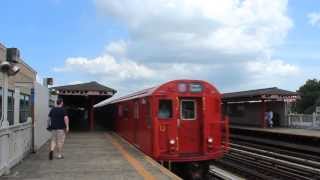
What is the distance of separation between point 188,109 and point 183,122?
0.47 metres

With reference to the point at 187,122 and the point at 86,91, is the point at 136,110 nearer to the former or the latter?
the point at 187,122

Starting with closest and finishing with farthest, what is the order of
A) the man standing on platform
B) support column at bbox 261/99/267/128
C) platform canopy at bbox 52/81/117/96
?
the man standing on platform
platform canopy at bbox 52/81/117/96
support column at bbox 261/99/267/128

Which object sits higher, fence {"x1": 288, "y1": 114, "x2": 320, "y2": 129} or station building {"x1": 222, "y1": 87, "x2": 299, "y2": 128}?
station building {"x1": 222, "y1": 87, "x2": 299, "y2": 128}

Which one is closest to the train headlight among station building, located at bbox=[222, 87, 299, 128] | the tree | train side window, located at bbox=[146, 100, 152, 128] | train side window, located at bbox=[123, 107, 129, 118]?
train side window, located at bbox=[146, 100, 152, 128]

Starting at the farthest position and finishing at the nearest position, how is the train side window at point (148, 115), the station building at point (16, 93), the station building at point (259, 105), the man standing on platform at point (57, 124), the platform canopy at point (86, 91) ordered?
the station building at point (259, 105)
the platform canopy at point (86, 91)
the train side window at point (148, 115)
the man standing on platform at point (57, 124)
the station building at point (16, 93)

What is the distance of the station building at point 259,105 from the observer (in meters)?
31.4

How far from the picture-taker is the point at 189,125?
15062 mm

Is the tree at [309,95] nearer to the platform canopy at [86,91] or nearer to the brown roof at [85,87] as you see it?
the brown roof at [85,87]

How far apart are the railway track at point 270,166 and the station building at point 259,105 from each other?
790cm

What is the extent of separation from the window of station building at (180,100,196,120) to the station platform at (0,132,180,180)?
5.34ft

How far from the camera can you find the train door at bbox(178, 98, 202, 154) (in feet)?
49.0

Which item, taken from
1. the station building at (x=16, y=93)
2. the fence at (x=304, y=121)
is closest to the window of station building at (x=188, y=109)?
the station building at (x=16, y=93)

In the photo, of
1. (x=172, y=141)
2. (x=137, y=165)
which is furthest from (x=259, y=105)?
(x=137, y=165)

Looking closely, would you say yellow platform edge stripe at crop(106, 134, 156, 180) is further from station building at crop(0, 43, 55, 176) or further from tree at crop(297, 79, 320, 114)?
tree at crop(297, 79, 320, 114)
